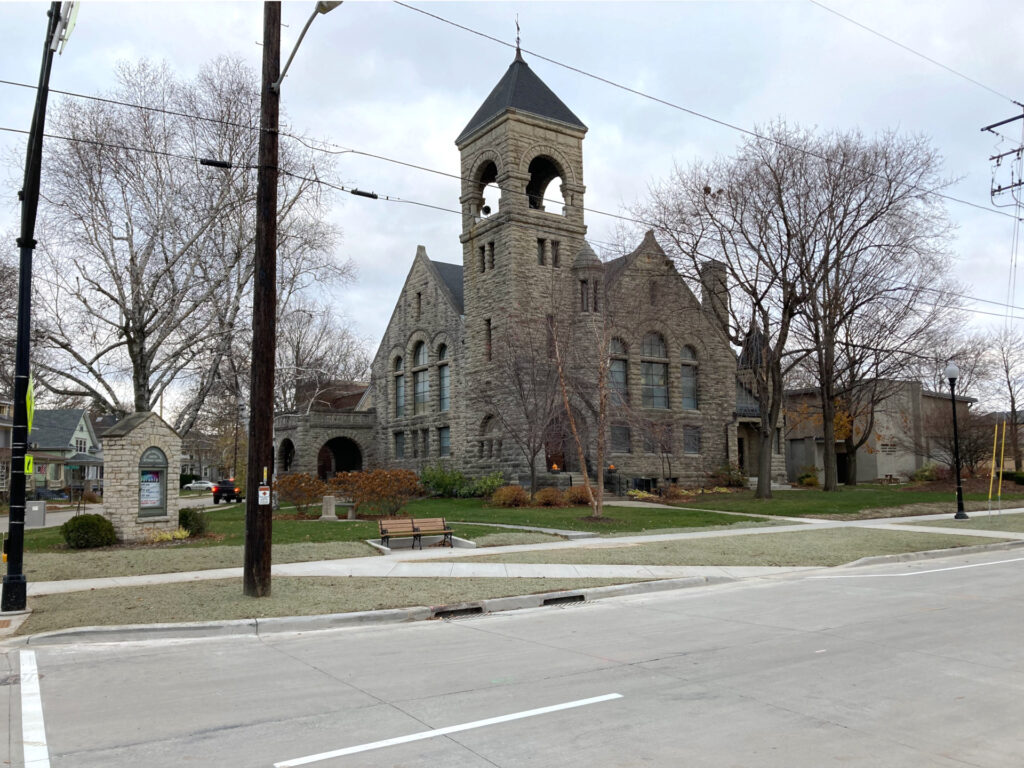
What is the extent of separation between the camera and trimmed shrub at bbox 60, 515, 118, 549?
17719mm

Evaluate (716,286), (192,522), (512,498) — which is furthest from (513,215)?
(192,522)

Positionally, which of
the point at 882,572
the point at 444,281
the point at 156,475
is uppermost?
the point at 444,281

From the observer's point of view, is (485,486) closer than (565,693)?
No

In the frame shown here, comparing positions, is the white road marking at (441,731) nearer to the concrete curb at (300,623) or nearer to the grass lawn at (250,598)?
the concrete curb at (300,623)

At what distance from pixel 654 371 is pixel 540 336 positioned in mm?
11019

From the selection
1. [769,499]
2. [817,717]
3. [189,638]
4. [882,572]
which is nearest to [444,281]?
[769,499]

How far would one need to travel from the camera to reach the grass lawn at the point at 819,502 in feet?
90.0

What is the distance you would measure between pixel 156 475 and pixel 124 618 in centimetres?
1001

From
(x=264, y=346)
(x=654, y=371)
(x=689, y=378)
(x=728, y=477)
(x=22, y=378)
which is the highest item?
(x=654, y=371)

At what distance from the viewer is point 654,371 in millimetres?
40000

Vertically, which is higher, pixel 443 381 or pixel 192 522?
pixel 443 381

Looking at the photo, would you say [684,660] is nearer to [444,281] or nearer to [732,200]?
[732,200]

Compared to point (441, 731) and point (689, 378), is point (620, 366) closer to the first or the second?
point (689, 378)

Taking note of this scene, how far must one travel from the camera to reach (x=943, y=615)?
985cm
